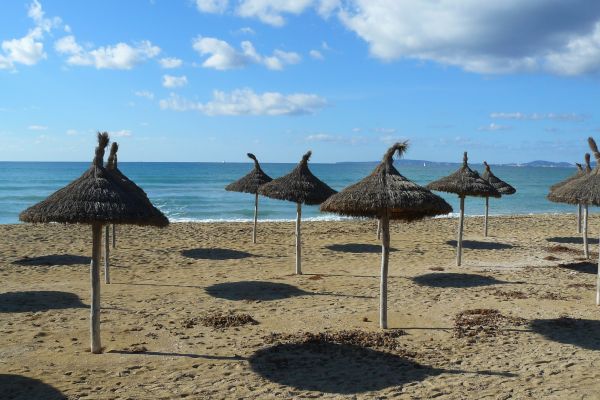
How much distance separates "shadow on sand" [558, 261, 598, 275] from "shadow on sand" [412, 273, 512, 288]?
2.66 meters

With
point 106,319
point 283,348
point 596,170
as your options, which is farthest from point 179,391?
point 596,170

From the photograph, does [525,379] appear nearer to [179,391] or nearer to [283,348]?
[283,348]

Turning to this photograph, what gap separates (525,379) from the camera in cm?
636

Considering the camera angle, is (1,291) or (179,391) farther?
(1,291)

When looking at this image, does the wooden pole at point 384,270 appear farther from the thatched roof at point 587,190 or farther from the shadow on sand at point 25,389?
the shadow on sand at point 25,389

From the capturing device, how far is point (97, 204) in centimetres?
685

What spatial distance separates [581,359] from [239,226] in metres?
16.6

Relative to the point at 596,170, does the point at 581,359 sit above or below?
below

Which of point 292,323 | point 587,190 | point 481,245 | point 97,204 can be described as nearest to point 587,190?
point 587,190

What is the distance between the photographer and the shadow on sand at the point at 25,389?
235 inches

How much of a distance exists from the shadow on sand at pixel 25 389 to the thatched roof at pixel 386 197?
4803 millimetres

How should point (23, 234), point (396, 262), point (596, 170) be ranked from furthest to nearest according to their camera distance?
point (23, 234)
point (396, 262)
point (596, 170)

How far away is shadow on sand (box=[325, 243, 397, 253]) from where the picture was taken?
16.2 metres

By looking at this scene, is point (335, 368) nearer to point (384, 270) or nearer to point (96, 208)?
point (384, 270)
